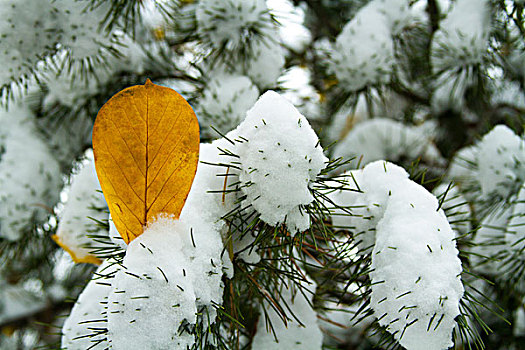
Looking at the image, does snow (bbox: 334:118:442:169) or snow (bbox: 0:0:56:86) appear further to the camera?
snow (bbox: 334:118:442:169)

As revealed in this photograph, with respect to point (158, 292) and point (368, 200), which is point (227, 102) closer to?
point (368, 200)

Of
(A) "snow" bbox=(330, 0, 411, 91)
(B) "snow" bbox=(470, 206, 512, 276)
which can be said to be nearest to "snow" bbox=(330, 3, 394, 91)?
(A) "snow" bbox=(330, 0, 411, 91)

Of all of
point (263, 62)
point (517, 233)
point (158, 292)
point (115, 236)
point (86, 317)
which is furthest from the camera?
point (263, 62)

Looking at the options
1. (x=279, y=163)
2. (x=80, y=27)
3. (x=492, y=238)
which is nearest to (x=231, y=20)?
(x=80, y=27)

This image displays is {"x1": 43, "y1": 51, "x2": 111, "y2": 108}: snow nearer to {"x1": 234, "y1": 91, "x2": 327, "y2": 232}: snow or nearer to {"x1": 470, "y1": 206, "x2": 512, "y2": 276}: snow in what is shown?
{"x1": 234, "y1": 91, "x2": 327, "y2": 232}: snow

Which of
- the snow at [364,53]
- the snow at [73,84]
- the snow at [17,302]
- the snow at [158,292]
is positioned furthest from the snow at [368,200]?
the snow at [17,302]

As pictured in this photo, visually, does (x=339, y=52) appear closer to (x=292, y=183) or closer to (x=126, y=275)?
(x=292, y=183)

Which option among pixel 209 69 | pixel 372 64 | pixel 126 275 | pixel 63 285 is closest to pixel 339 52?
pixel 372 64
